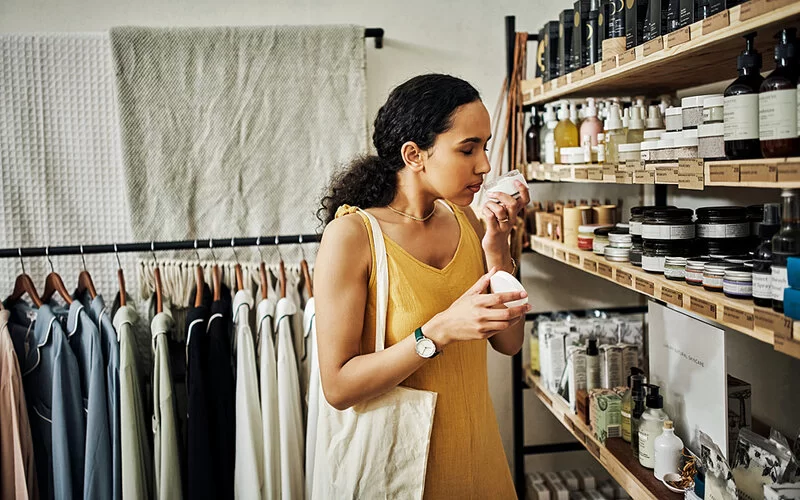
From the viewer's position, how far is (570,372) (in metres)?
2.17

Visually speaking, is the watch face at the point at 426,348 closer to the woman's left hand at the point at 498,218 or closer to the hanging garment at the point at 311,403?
the woman's left hand at the point at 498,218

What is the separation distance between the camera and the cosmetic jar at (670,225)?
1.55 meters

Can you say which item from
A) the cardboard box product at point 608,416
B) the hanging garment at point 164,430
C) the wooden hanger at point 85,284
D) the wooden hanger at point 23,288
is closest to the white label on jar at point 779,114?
the cardboard box product at point 608,416

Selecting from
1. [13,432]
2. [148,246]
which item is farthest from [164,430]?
[148,246]

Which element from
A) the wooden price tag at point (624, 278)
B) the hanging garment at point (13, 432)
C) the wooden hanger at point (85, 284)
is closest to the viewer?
the wooden price tag at point (624, 278)

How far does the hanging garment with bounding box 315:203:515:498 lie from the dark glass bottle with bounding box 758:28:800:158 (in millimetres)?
708

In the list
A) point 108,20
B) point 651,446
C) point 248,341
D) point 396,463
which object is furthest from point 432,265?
point 108,20

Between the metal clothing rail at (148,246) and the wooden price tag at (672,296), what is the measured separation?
1.13m

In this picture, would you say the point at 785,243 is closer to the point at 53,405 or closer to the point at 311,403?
the point at 311,403

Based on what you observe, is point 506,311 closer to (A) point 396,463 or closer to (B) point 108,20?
(A) point 396,463

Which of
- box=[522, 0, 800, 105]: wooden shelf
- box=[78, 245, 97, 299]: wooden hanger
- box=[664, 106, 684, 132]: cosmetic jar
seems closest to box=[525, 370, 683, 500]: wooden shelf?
box=[664, 106, 684, 132]: cosmetic jar

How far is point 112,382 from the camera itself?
2.19 metres

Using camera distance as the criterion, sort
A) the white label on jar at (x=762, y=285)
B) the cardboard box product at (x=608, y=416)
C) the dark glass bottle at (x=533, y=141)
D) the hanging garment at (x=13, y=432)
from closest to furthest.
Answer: the white label on jar at (x=762, y=285)
the cardboard box product at (x=608, y=416)
the hanging garment at (x=13, y=432)
the dark glass bottle at (x=533, y=141)

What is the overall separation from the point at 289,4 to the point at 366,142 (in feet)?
1.93
